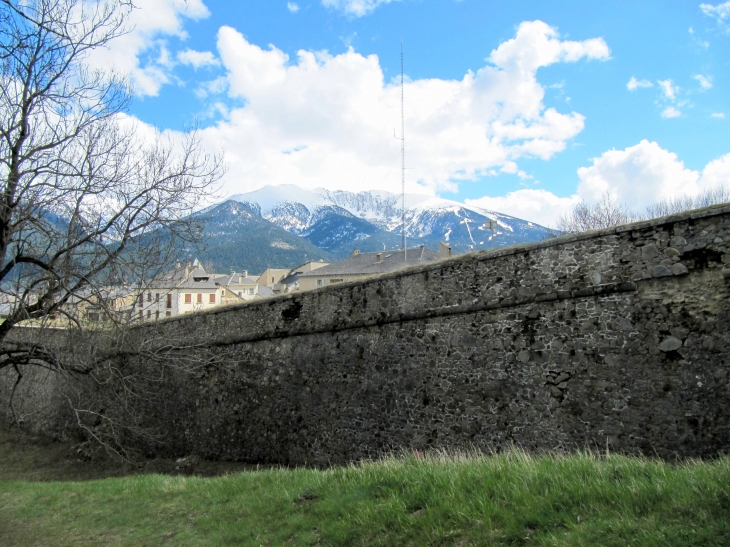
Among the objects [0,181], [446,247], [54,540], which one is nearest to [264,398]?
[54,540]

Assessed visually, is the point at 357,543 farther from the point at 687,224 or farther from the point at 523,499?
the point at 687,224

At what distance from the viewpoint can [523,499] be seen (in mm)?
5320

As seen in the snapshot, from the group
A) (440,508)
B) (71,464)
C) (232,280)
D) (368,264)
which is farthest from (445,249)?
(232,280)

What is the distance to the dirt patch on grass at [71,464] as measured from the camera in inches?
653

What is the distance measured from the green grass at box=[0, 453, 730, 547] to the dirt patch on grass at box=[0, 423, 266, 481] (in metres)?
6.18

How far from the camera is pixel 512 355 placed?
1044cm

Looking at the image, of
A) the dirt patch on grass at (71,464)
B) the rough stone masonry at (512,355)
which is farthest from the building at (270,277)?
the rough stone masonry at (512,355)

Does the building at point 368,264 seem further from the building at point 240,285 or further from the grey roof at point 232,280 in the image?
the building at point 240,285

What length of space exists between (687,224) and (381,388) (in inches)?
283

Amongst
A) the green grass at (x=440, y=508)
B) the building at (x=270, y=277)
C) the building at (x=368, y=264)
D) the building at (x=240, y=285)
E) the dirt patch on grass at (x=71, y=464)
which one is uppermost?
the building at (x=270, y=277)

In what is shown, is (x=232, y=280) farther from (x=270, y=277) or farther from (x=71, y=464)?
(x=71, y=464)

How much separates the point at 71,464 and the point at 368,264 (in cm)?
2686

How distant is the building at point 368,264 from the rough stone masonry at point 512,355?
22.7m

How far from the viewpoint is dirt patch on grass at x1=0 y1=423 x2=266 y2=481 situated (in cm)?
1659
